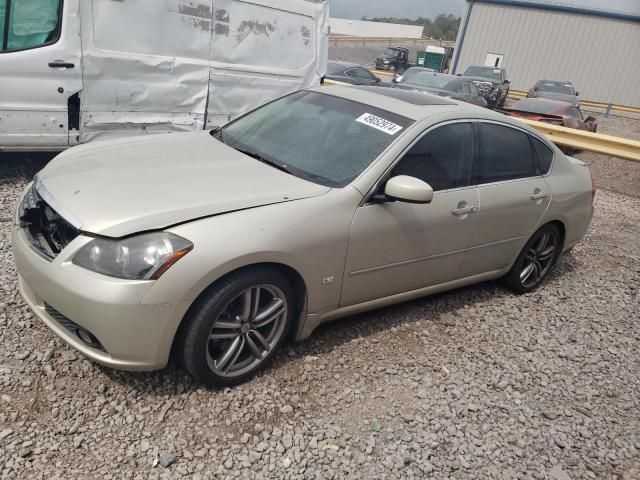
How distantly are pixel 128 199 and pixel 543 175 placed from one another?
3.27m

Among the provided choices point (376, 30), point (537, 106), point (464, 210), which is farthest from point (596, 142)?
point (376, 30)

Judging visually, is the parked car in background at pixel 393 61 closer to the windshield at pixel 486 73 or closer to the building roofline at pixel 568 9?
the building roofline at pixel 568 9

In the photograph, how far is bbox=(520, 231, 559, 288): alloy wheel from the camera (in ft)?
14.7

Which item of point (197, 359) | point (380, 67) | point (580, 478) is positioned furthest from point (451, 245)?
point (380, 67)

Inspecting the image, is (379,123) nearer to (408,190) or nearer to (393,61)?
(408,190)

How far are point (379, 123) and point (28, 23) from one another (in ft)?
12.6

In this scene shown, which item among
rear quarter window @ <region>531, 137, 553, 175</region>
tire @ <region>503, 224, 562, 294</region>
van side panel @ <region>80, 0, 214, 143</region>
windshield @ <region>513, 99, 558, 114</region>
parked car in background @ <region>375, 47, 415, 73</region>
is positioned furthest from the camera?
parked car in background @ <region>375, 47, 415, 73</region>

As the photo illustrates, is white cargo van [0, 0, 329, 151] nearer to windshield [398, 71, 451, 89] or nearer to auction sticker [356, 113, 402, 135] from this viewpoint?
auction sticker [356, 113, 402, 135]

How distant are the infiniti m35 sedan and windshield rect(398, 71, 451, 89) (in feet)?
29.2

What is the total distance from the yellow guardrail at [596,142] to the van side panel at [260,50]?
149 inches

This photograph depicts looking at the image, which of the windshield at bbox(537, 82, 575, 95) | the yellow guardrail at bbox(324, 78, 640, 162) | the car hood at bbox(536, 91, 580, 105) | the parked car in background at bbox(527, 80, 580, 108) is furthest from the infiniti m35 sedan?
the windshield at bbox(537, 82, 575, 95)

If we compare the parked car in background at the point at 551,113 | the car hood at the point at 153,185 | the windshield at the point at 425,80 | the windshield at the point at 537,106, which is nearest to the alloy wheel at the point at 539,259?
the car hood at the point at 153,185

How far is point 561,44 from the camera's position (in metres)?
31.7

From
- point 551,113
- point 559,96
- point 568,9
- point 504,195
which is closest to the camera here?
point 504,195
